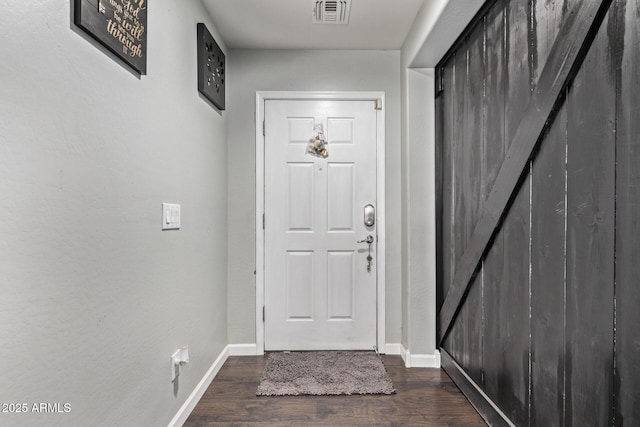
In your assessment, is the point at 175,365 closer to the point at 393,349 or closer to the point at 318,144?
the point at 393,349

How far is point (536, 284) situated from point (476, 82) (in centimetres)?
116

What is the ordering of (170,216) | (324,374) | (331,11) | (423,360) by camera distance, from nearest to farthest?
(170,216) → (331,11) → (324,374) → (423,360)

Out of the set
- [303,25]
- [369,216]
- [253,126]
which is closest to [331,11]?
[303,25]

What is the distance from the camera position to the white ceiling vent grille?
2.40 m

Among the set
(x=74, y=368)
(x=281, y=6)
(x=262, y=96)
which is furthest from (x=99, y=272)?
(x=262, y=96)

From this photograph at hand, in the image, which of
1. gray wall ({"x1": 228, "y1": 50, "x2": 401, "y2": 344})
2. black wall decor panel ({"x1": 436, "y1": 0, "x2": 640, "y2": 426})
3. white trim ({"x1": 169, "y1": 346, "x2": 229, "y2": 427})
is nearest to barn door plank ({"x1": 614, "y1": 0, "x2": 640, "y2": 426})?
black wall decor panel ({"x1": 436, "y1": 0, "x2": 640, "y2": 426})

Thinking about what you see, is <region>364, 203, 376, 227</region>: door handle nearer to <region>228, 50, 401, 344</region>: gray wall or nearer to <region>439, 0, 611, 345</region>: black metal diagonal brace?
<region>228, 50, 401, 344</region>: gray wall

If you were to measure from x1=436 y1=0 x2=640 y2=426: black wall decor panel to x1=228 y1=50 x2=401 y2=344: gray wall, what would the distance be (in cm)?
77

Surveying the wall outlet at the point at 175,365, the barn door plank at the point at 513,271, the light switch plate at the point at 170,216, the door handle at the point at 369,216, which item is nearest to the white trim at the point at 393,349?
the door handle at the point at 369,216

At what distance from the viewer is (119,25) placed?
139 cm

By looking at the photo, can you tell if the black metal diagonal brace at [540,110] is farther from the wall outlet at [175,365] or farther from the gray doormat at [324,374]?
the wall outlet at [175,365]

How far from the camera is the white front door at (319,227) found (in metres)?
3.11

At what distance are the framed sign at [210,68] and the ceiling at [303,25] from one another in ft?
0.66

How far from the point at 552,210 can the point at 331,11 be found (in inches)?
72.0
